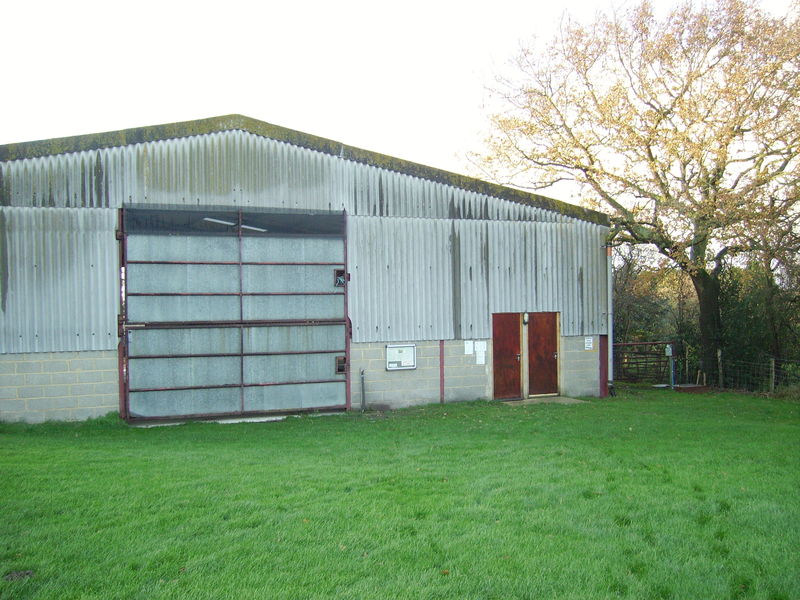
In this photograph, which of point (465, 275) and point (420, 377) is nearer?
point (420, 377)

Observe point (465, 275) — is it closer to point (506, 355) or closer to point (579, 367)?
point (506, 355)

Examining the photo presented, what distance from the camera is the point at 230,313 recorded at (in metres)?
13.6

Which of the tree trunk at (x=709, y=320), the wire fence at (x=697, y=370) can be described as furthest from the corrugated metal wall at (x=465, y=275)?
the tree trunk at (x=709, y=320)

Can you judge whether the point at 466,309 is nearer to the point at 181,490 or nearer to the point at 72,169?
the point at 72,169

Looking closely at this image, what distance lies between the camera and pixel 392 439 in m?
10.3

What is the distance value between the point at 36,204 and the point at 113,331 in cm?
282

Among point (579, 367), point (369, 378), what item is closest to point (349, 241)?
point (369, 378)

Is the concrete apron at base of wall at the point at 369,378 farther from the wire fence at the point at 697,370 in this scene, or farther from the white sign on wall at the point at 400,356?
the wire fence at the point at 697,370

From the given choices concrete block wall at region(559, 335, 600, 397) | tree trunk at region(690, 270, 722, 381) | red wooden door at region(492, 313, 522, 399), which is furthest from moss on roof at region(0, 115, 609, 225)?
tree trunk at region(690, 270, 722, 381)

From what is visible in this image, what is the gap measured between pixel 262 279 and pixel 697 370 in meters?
16.2

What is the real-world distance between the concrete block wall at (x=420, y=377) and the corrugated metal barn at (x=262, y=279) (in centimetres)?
→ 4

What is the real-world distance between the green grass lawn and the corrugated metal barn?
3.29 m

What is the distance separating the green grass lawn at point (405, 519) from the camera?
4.34 m

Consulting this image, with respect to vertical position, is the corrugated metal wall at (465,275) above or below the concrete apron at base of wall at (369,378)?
above
